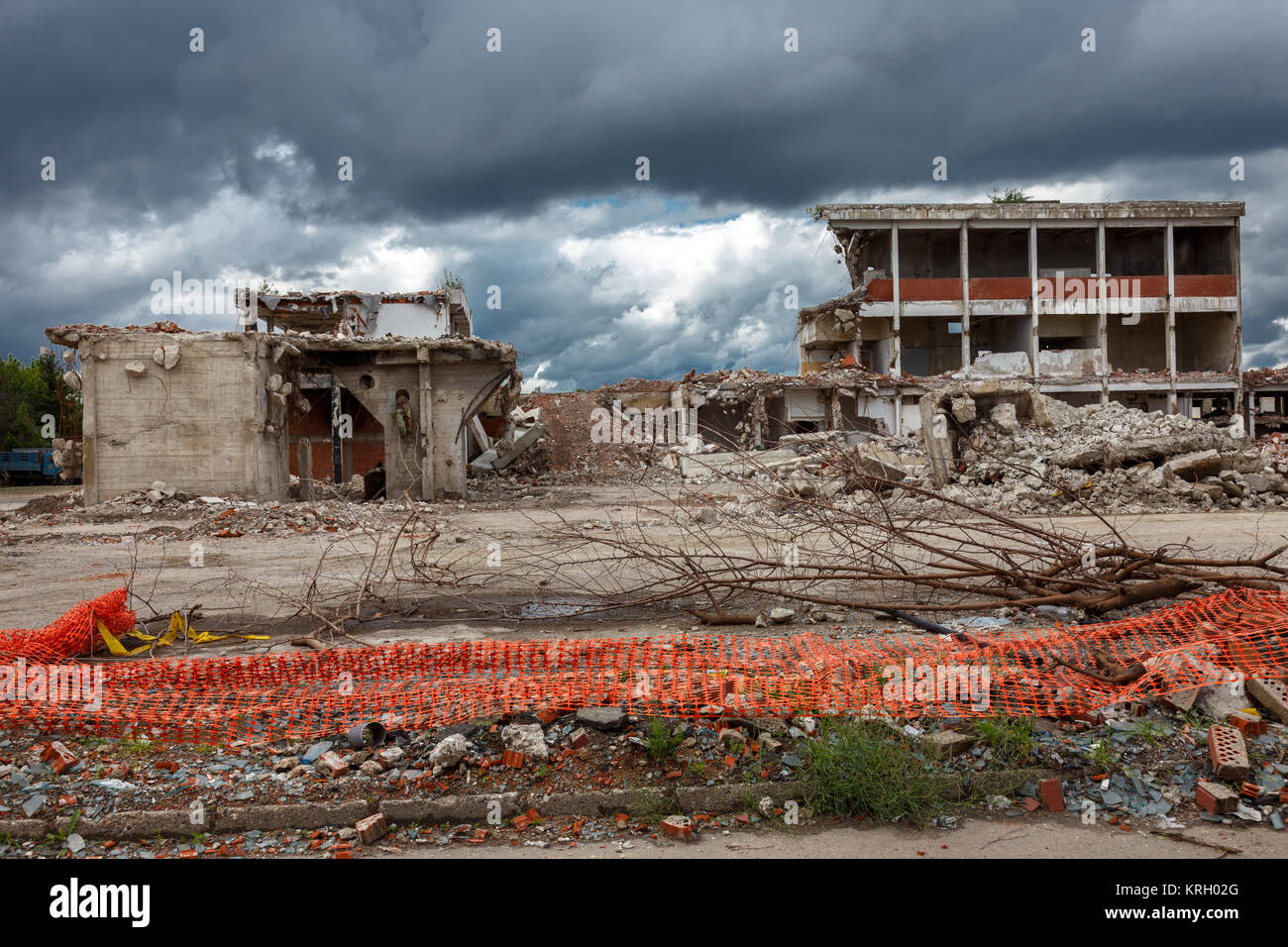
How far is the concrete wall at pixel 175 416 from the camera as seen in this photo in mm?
14875

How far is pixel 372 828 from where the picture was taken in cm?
307

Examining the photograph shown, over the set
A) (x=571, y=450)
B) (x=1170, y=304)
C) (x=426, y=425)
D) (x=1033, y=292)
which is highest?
(x=1033, y=292)

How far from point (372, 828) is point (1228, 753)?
3297 millimetres

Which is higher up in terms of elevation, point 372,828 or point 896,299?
point 896,299

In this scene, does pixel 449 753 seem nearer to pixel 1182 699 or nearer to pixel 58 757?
pixel 58 757

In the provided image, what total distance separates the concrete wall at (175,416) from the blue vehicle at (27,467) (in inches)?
954

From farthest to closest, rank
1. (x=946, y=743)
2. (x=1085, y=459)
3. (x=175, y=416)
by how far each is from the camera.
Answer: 1. (x=175, y=416)
2. (x=1085, y=459)
3. (x=946, y=743)

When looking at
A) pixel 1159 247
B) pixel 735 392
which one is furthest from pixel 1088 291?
pixel 735 392

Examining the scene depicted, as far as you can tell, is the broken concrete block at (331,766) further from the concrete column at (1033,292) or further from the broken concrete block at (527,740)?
the concrete column at (1033,292)

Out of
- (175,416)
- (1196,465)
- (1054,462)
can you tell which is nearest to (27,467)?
(175,416)

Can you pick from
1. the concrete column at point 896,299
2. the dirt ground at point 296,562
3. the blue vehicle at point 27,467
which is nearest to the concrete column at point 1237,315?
the concrete column at point 896,299

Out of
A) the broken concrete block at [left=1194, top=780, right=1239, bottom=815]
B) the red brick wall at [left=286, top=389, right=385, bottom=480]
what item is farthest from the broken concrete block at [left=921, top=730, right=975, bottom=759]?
the red brick wall at [left=286, top=389, right=385, bottom=480]

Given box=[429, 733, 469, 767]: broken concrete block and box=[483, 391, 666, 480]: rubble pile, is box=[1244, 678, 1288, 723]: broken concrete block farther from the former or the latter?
box=[483, 391, 666, 480]: rubble pile

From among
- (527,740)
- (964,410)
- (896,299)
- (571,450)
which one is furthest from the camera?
(896,299)
